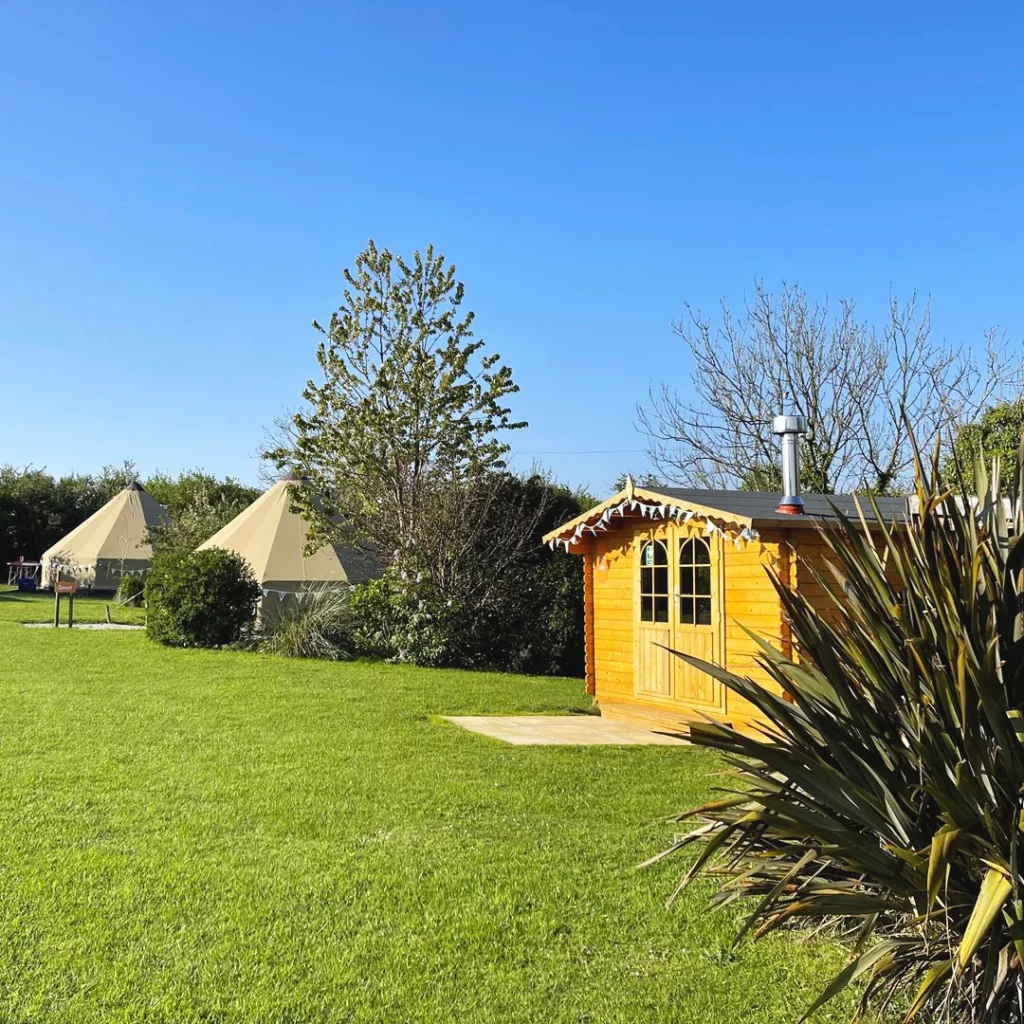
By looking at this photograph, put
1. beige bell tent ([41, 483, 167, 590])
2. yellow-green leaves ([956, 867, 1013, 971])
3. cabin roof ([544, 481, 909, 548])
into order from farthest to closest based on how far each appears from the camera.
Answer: beige bell tent ([41, 483, 167, 590]) < cabin roof ([544, 481, 909, 548]) < yellow-green leaves ([956, 867, 1013, 971])

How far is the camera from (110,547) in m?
36.0

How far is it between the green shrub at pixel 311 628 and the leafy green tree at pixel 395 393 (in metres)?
1.99

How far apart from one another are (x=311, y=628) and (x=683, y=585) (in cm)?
908

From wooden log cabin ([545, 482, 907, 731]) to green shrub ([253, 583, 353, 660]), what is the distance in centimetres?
657

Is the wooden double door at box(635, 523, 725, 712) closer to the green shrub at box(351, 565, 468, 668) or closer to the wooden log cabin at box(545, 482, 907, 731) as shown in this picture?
the wooden log cabin at box(545, 482, 907, 731)


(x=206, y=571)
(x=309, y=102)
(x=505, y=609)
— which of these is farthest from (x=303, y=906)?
(x=206, y=571)

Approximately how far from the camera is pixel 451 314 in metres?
21.4

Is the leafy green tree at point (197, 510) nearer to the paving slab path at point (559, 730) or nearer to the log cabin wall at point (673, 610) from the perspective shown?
the log cabin wall at point (673, 610)

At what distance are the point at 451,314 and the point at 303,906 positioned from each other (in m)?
17.9

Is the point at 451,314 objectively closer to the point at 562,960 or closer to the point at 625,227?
the point at 625,227

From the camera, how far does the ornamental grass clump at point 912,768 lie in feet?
10.2

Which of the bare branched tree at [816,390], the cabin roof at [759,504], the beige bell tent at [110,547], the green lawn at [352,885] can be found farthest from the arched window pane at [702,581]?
the beige bell tent at [110,547]

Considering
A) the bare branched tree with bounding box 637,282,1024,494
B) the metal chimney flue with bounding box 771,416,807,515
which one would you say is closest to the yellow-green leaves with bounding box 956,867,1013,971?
the metal chimney flue with bounding box 771,416,807,515

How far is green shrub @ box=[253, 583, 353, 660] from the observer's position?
1775 centimetres
